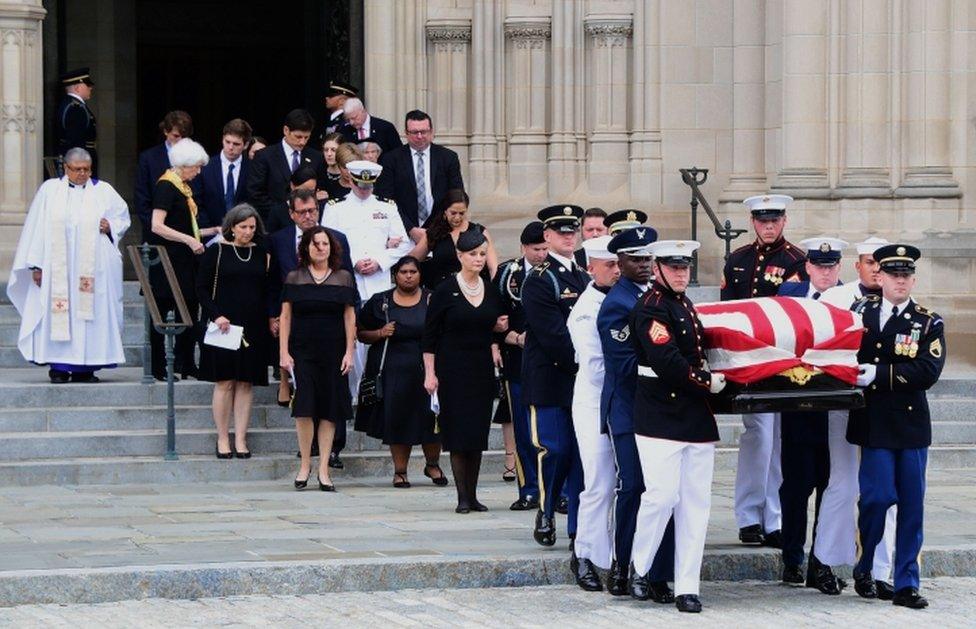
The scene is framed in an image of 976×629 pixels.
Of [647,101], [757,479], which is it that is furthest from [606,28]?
[757,479]

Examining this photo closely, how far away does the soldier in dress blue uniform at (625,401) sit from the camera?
1097cm

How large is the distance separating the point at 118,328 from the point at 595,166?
499 cm

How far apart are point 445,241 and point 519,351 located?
1.71 meters

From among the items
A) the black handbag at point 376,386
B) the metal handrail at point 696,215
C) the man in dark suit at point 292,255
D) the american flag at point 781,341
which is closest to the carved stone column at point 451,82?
the metal handrail at point 696,215

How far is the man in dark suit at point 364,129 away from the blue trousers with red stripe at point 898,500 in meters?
6.32

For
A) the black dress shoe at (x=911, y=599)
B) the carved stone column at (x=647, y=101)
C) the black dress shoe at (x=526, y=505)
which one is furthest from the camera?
the carved stone column at (x=647, y=101)

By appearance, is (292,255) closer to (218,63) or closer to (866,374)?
(866,374)

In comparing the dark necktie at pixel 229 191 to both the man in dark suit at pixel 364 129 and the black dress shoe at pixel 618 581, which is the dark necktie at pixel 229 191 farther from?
the black dress shoe at pixel 618 581

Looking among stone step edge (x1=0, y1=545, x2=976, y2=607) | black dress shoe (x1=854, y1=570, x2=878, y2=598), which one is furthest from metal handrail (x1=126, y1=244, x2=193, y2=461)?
black dress shoe (x1=854, y1=570, x2=878, y2=598)

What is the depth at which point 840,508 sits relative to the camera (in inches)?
447

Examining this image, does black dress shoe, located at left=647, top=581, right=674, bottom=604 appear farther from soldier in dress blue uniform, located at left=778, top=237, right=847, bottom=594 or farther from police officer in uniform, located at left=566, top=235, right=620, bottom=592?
soldier in dress blue uniform, located at left=778, top=237, right=847, bottom=594

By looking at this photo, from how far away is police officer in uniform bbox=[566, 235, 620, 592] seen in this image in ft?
37.1

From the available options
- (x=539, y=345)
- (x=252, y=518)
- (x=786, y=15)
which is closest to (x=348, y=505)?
(x=252, y=518)

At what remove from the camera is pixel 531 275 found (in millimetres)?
12336
